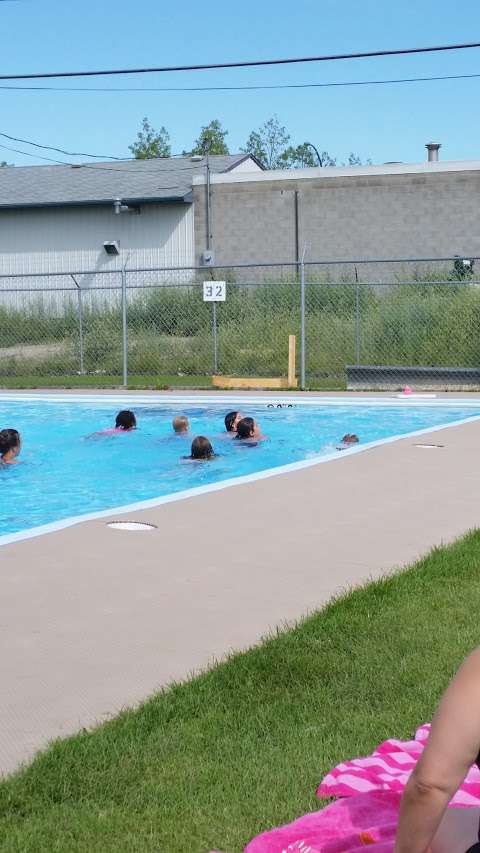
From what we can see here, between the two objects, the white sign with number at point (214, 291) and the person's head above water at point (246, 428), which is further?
the white sign with number at point (214, 291)

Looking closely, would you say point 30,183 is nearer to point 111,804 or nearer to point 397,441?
point 397,441

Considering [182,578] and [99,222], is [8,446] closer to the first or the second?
[182,578]

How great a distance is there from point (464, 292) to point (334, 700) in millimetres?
18026

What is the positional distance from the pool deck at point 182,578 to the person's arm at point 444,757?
5.77 ft

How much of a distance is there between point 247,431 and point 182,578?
27.1 feet

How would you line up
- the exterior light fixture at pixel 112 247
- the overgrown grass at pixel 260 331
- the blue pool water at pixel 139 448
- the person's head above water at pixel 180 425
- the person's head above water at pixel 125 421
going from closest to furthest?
1. the blue pool water at pixel 139 448
2. the person's head above water at pixel 180 425
3. the person's head above water at pixel 125 421
4. the overgrown grass at pixel 260 331
5. the exterior light fixture at pixel 112 247

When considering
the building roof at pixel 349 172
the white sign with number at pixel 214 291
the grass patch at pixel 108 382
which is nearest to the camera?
the white sign with number at pixel 214 291

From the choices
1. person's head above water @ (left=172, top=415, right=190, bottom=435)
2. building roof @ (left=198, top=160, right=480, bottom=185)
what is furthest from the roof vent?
person's head above water @ (left=172, top=415, right=190, bottom=435)

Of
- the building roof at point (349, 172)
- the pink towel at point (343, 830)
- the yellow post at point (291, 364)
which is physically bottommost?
the pink towel at point (343, 830)

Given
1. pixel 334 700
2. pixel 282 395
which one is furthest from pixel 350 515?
pixel 282 395

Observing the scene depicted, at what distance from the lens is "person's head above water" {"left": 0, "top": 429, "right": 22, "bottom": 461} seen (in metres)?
13.2

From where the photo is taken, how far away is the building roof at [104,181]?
1345 inches

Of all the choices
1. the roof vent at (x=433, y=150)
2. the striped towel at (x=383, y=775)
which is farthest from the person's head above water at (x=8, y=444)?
the roof vent at (x=433, y=150)

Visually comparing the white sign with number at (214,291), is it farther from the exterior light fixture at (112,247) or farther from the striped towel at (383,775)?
the striped towel at (383,775)
